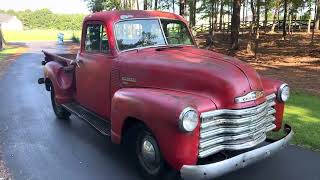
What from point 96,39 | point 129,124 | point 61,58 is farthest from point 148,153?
point 61,58

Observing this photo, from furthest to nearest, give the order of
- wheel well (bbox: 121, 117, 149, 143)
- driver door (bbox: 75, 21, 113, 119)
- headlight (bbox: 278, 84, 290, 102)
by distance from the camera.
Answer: driver door (bbox: 75, 21, 113, 119) < headlight (bbox: 278, 84, 290, 102) < wheel well (bbox: 121, 117, 149, 143)

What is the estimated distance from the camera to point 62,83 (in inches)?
321

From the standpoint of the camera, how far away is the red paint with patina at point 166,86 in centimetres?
448

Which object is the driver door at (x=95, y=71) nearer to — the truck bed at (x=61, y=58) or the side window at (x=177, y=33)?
the side window at (x=177, y=33)

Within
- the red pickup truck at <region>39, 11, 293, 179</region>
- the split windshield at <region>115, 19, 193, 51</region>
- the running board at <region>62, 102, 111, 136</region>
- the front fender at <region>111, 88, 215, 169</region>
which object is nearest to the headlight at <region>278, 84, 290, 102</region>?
the red pickup truck at <region>39, 11, 293, 179</region>

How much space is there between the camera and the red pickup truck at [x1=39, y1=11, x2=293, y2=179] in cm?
446

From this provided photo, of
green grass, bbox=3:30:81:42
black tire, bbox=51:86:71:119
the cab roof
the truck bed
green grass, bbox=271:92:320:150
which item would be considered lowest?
green grass, bbox=271:92:320:150

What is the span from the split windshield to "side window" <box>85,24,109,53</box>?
28 centimetres

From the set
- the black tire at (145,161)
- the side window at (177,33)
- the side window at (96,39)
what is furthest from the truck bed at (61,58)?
the black tire at (145,161)

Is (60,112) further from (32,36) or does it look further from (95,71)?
(32,36)

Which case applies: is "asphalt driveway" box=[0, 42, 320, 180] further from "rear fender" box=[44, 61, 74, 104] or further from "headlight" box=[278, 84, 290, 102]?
"headlight" box=[278, 84, 290, 102]

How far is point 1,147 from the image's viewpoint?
22.3ft

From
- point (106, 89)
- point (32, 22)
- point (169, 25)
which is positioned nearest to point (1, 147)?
point (106, 89)

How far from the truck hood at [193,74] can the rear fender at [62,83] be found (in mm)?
2430
